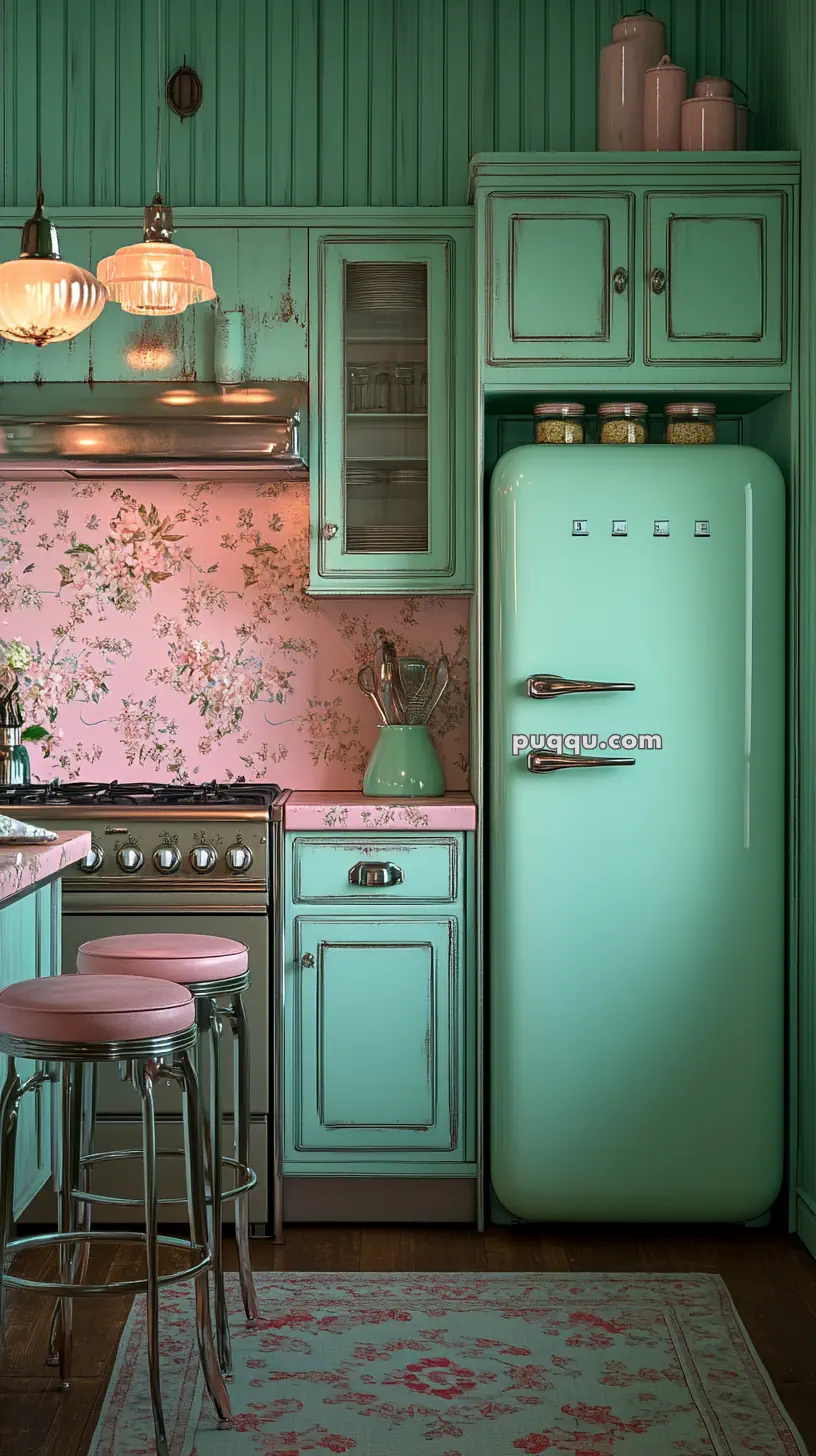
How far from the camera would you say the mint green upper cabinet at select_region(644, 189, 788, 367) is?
314 centimetres

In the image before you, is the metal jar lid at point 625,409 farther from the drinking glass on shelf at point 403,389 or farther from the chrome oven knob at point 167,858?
the chrome oven knob at point 167,858

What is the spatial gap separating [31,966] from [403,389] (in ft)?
5.54

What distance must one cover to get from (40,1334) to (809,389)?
2.54 meters

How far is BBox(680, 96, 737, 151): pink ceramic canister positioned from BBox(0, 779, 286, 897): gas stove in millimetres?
1840

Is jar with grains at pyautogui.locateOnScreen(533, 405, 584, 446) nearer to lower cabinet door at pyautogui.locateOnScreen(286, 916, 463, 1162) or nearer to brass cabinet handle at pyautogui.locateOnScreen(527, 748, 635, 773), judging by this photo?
brass cabinet handle at pyautogui.locateOnScreen(527, 748, 635, 773)

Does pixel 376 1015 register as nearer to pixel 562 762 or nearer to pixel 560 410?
pixel 562 762

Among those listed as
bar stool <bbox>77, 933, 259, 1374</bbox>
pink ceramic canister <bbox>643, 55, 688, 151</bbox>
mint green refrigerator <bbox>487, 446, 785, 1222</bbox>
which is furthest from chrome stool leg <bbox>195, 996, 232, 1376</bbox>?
pink ceramic canister <bbox>643, 55, 688, 151</bbox>

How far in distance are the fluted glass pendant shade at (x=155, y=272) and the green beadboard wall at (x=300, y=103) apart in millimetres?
1158

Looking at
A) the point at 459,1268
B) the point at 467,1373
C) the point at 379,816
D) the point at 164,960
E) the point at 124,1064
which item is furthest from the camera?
the point at 379,816

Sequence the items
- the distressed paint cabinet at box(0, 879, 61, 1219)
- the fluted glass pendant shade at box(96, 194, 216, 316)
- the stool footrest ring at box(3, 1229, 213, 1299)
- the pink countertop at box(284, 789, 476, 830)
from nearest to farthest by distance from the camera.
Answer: the stool footrest ring at box(3, 1229, 213, 1299)
the distressed paint cabinet at box(0, 879, 61, 1219)
the fluted glass pendant shade at box(96, 194, 216, 316)
the pink countertop at box(284, 789, 476, 830)

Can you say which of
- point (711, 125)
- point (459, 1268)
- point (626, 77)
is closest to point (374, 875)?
point (459, 1268)

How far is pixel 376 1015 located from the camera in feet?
10.4

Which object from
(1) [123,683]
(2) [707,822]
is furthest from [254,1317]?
(1) [123,683]
